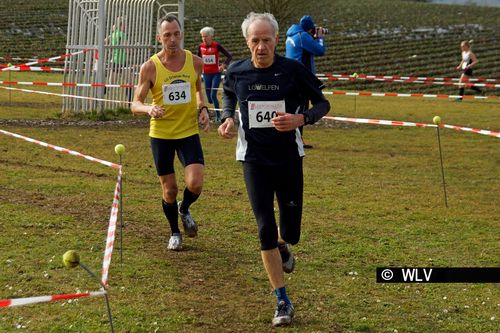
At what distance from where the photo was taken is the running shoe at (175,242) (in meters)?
8.17

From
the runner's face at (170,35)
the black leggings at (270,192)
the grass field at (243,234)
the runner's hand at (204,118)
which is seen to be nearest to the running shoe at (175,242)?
the grass field at (243,234)

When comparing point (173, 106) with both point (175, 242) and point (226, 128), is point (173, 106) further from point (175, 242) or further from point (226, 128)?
point (226, 128)

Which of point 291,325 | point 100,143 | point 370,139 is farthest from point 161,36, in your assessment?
point 370,139

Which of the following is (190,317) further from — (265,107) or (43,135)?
(43,135)

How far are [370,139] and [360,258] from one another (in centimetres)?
963

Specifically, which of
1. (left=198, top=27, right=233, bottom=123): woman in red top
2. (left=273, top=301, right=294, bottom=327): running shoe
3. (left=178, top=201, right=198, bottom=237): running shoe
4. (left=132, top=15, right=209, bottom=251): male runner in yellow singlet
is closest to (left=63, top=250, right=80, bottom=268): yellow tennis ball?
(left=273, top=301, right=294, bottom=327): running shoe

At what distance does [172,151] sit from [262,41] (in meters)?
2.25

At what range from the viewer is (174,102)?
26.1 feet

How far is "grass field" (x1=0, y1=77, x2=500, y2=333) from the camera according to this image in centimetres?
625

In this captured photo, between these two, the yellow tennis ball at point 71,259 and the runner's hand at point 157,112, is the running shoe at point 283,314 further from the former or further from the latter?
the runner's hand at point 157,112

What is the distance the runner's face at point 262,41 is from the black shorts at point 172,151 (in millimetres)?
2027

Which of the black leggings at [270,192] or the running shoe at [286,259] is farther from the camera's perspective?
the running shoe at [286,259]

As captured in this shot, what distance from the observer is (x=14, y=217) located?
30.6 ft

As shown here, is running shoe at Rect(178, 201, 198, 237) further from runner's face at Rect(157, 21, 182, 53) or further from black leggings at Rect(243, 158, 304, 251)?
black leggings at Rect(243, 158, 304, 251)
